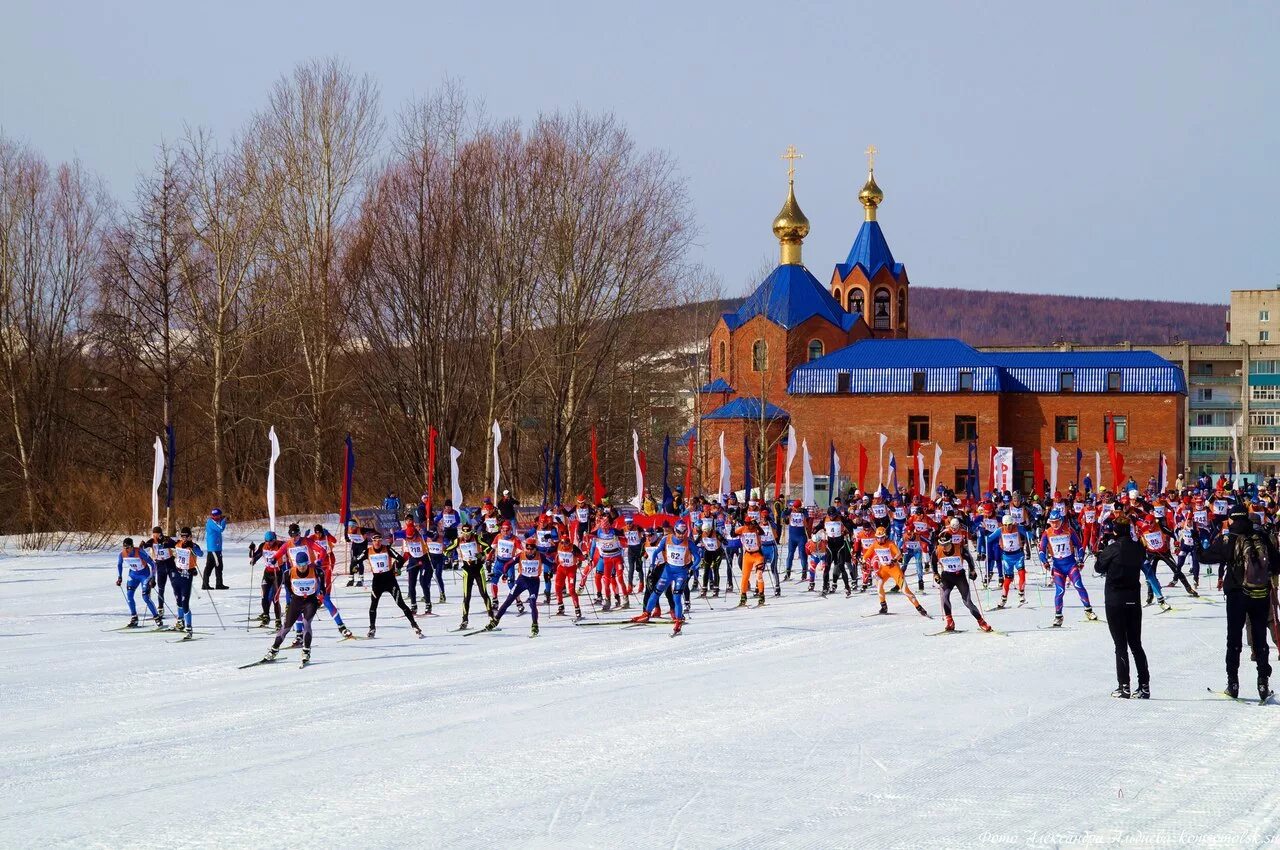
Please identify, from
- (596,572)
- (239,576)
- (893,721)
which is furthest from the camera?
(239,576)

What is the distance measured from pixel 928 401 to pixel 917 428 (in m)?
1.62

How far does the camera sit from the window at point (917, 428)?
75375 millimetres

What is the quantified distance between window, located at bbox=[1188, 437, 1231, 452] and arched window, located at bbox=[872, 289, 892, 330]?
44.4 metres

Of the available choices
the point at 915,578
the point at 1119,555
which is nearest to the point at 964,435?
the point at 915,578

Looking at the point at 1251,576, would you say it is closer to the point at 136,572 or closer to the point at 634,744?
the point at 634,744

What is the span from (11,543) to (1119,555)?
34251mm

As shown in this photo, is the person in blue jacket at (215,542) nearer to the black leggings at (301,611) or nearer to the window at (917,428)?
the black leggings at (301,611)

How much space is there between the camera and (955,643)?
1952cm

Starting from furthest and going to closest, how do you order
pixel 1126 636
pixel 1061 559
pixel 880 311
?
pixel 880 311 → pixel 1061 559 → pixel 1126 636

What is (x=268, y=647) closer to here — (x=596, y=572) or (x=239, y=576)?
(x=596, y=572)

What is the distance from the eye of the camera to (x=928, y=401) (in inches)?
2975

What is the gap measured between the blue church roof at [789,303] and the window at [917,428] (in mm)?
8288

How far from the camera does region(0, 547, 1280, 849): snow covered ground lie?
30.5 feet

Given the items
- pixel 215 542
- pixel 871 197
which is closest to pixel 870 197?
pixel 871 197
